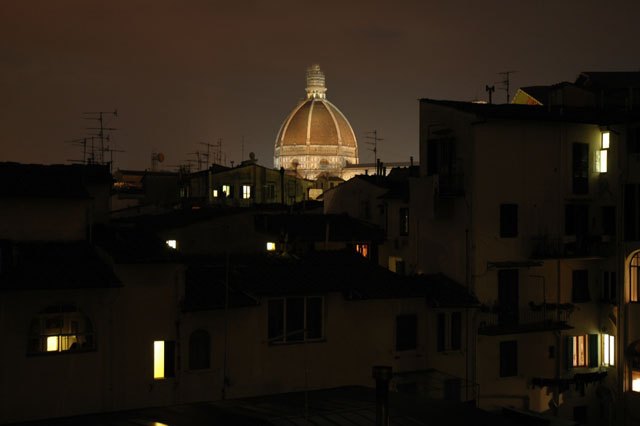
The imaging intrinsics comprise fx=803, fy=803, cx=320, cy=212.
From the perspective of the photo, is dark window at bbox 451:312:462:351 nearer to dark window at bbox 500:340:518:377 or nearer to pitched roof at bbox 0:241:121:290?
dark window at bbox 500:340:518:377

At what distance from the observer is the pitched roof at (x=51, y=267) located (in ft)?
60.5

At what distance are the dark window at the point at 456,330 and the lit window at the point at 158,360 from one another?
32.5ft

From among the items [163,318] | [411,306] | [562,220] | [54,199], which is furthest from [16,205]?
[562,220]

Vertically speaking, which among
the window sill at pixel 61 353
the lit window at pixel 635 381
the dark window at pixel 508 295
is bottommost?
the lit window at pixel 635 381

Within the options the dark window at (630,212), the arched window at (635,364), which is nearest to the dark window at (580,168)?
the dark window at (630,212)

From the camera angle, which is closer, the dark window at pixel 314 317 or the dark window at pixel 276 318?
the dark window at pixel 276 318

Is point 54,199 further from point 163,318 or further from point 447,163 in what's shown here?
point 447,163

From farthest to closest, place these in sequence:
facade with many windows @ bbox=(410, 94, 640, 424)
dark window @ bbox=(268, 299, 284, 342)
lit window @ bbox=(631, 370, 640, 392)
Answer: lit window @ bbox=(631, 370, 640, 392), facade with many windows @ bbox=(410, 94, 640, 424), dark window @ bbox=(268, 299, 284, 342)

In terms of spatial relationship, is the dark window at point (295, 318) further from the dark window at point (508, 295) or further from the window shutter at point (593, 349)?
the window shutter at point (593, 349)

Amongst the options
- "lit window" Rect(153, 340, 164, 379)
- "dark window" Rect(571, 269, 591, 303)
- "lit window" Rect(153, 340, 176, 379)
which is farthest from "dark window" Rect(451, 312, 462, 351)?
"lit window" Rect(153, 340, 164, 379)

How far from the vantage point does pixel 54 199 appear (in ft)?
69.2

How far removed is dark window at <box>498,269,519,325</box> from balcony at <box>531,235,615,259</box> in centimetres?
107

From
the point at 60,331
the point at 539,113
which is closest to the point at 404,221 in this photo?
the point at 539,113

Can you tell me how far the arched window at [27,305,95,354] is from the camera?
61.7 feet
